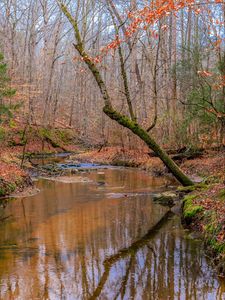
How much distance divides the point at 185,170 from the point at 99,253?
1150 centimetres

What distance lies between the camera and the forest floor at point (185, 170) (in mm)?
7746

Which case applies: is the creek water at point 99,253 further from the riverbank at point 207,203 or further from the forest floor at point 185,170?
the forest floor at point 185,170

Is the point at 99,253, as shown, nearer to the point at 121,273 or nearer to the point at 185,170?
the point at 121,273

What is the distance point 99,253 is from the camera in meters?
7.77

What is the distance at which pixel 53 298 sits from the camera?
225 inches

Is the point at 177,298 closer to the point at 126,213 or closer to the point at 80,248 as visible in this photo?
the point at 80,248

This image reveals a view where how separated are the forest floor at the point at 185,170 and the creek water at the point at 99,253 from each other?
44 cm

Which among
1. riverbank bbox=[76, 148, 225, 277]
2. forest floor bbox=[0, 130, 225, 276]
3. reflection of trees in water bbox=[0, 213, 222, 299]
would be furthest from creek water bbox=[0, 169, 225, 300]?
forest floor bbox=[0, 130, 225, 276]

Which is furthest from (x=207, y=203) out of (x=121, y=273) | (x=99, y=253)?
(x=121, y=273)

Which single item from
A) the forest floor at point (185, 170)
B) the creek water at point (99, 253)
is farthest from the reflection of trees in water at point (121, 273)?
the forest floor at point (185, 170)

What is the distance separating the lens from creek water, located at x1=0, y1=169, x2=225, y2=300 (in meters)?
5.98

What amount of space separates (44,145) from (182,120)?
16.6m

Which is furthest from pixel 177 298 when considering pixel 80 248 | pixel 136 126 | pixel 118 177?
pixel 118 177

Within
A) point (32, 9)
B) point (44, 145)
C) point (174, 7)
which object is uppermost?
point (32, 9)
